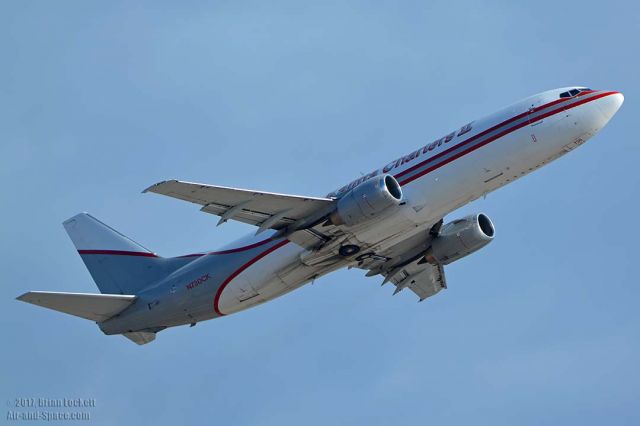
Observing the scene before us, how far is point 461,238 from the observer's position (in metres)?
52.7

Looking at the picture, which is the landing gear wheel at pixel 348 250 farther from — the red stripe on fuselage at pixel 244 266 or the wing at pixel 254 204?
the red stripe on fuselage at pixel 244 266

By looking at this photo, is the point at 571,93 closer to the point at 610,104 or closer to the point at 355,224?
the point at 610,104

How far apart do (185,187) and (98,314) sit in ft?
39.0

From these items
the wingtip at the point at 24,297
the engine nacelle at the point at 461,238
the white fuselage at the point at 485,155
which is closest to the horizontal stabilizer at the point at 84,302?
the wingtip at the point at 24,297

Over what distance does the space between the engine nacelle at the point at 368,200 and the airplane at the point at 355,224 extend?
5cm

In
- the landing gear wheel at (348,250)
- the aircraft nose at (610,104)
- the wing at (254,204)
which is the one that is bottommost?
the landing gear wheel at (348,250)

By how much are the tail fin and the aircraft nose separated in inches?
849

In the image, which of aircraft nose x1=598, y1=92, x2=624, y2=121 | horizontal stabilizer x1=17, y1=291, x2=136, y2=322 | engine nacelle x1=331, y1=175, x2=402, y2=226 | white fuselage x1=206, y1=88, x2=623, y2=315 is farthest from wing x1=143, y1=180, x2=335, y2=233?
aircraft nose x1=598, y1=92, x2=624, y2=121

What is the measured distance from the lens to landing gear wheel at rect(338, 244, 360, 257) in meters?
47.6

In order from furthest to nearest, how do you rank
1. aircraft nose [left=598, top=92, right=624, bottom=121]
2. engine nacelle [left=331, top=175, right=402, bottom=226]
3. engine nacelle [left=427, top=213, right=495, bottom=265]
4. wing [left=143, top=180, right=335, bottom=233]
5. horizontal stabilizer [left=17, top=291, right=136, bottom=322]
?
engine nacelle [left=427, top=213, right=495, bottom=265] < horizontal stabilizer [left=17, top=291, right=136, bottom=322] < aircraft nose [left=598, top=92, right=624, bottom=121] < engine nacelle [left=331, top=175, right=402, bottom=226] < wing [left=143, top=180, right=335, bottom=233]

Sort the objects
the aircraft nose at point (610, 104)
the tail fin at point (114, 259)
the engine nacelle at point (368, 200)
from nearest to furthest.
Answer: the engine nacelle at point (368, 200), the aircraft nose at point (610, 104), the tail fin at point (114, 259)

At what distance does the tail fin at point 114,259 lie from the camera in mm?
53594

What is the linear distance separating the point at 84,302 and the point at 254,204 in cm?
1102

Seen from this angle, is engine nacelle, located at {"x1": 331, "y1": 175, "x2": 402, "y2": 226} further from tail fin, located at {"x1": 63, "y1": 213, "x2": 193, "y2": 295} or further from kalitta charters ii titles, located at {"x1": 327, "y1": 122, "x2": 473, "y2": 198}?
tail fin, located at {"x1": 63, "y1": 213, "x2": 193, "y2": 295}
